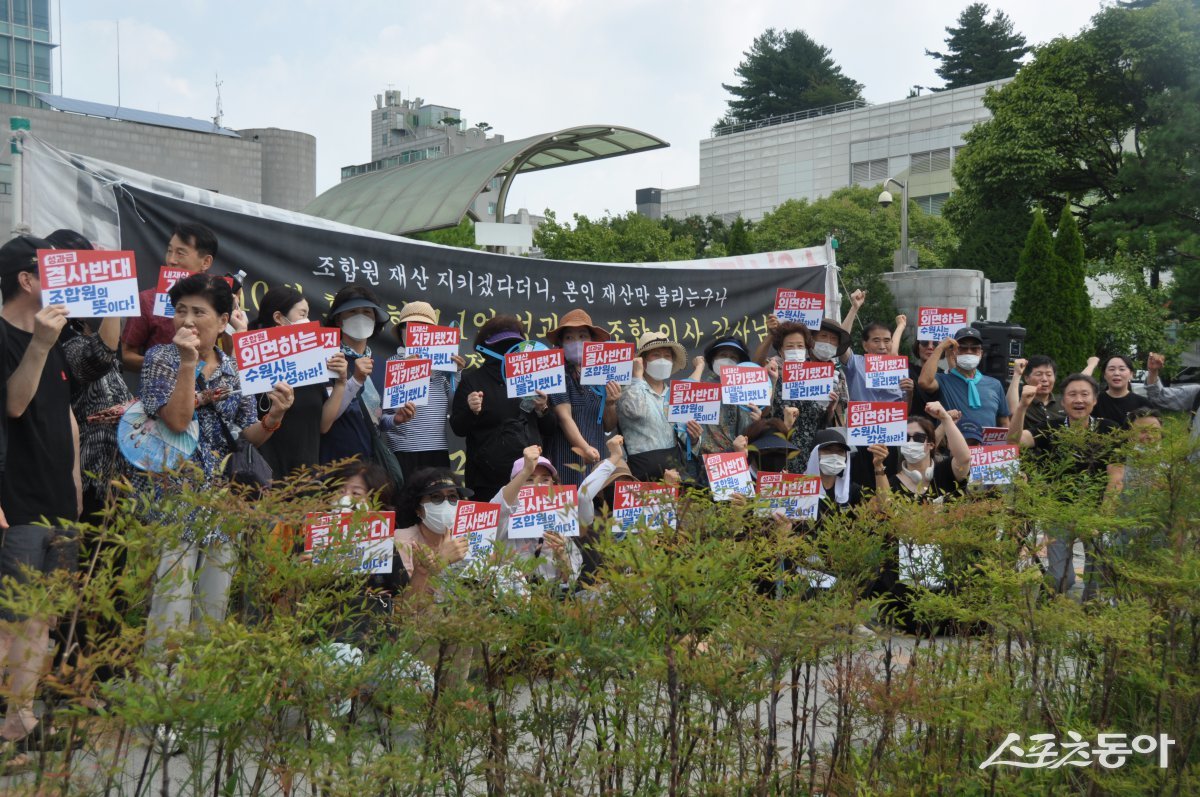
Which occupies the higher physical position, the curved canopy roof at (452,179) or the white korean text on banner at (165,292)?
the curved canopy roof at (452,179)

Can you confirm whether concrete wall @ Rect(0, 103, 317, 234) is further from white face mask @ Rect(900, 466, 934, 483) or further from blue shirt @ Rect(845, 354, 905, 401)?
white face mask @ Rect(900, 466, 934, 483)

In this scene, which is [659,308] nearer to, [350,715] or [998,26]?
[350,715]

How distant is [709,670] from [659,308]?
6270 mm

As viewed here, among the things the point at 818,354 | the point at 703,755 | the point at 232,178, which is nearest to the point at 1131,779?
the point at 703,755

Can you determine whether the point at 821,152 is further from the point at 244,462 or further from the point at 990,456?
the point at 244,462

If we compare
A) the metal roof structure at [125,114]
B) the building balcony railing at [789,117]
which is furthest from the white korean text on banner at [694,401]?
the building balcony railing at [789,117]

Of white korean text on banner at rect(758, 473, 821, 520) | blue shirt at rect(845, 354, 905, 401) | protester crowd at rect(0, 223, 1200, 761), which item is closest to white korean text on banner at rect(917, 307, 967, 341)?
protester crowd at rect(0, 223, 1200, 761)

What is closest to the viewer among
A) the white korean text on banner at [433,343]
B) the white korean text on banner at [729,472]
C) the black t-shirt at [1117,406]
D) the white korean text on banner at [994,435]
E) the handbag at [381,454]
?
the white korean text on banner at [729,472]

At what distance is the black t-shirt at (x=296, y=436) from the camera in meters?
5.04

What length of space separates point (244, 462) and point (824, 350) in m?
4.10

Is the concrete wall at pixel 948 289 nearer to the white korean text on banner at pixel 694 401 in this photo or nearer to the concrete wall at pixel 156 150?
the white korean text on banner at pixel 694 401

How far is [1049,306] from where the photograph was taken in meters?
21.8

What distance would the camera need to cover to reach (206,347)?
4305mm

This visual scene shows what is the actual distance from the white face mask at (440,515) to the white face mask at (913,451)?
10.1 ft
